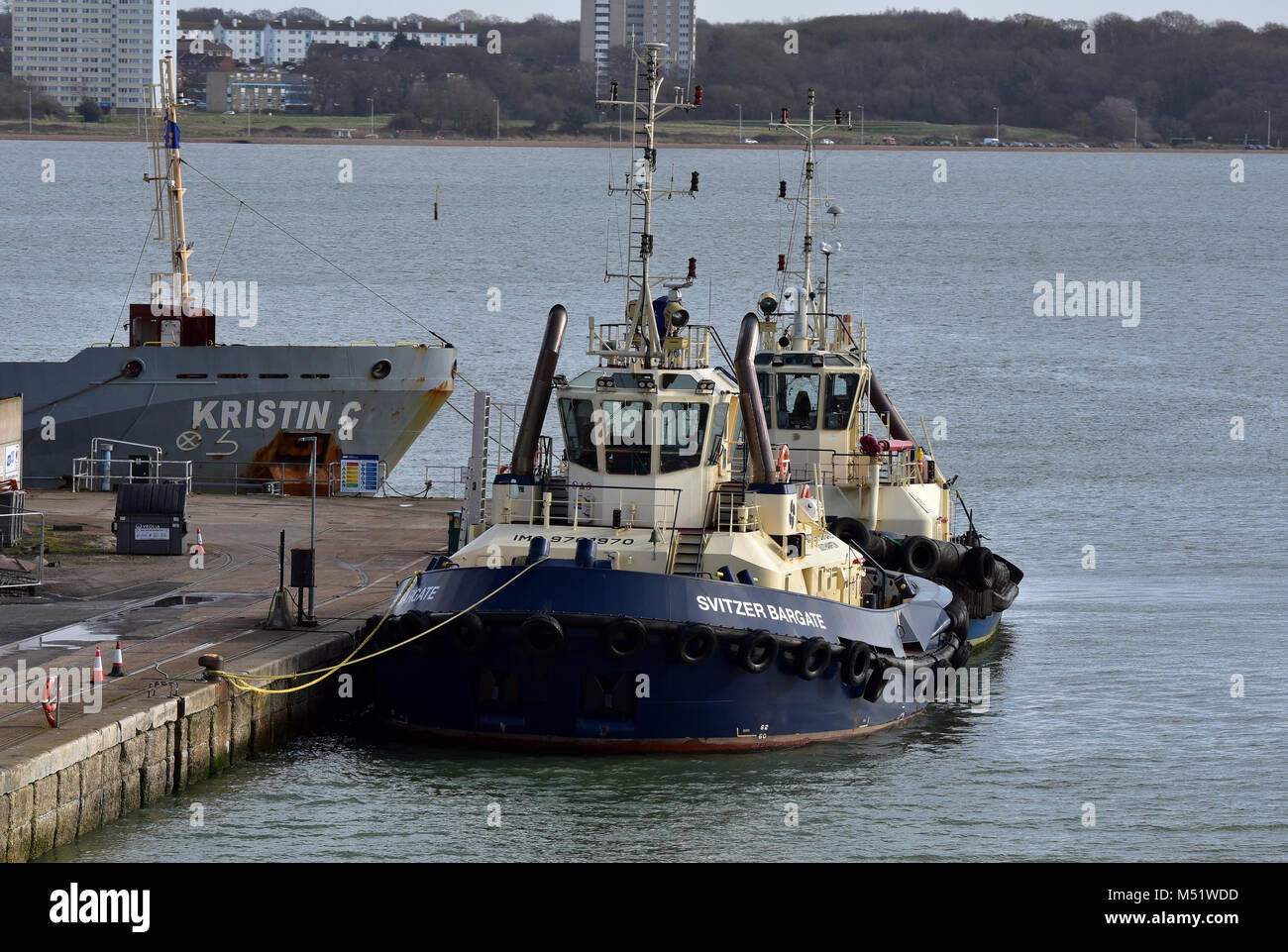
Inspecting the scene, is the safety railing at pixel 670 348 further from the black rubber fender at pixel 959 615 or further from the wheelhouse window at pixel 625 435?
the black rubber fender at pixel 959 615

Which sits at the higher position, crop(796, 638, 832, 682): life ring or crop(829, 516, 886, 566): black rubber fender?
crop(829, 516, 886, 566): black rubber fender

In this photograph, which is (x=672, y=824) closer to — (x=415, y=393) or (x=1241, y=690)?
(x=1241, y=690)

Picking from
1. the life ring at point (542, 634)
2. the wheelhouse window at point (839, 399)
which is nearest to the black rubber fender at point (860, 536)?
the wheelhouse window at point (839, 399)

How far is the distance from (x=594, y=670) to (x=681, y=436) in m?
3.57

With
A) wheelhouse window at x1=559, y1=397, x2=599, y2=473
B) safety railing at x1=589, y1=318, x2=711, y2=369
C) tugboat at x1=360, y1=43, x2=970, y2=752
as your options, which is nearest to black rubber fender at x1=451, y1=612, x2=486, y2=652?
tugboat at x1=360, y1=43, x2=970, y2=752

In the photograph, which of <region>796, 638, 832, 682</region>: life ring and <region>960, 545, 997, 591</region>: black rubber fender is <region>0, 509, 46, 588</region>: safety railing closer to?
<region>796, 638, 832, 682</region>: life ring

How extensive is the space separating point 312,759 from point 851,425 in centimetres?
1292

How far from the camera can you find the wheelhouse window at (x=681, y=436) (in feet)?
78.3

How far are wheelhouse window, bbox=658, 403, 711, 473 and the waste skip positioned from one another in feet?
32.4

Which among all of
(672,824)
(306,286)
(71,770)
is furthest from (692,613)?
(306,286)

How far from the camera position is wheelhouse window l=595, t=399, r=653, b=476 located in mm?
23891

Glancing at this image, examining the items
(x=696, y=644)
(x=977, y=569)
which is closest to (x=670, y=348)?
(x=696, y=644)

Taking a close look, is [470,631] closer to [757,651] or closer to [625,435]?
[757,651]

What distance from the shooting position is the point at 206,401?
41062 millimetres
